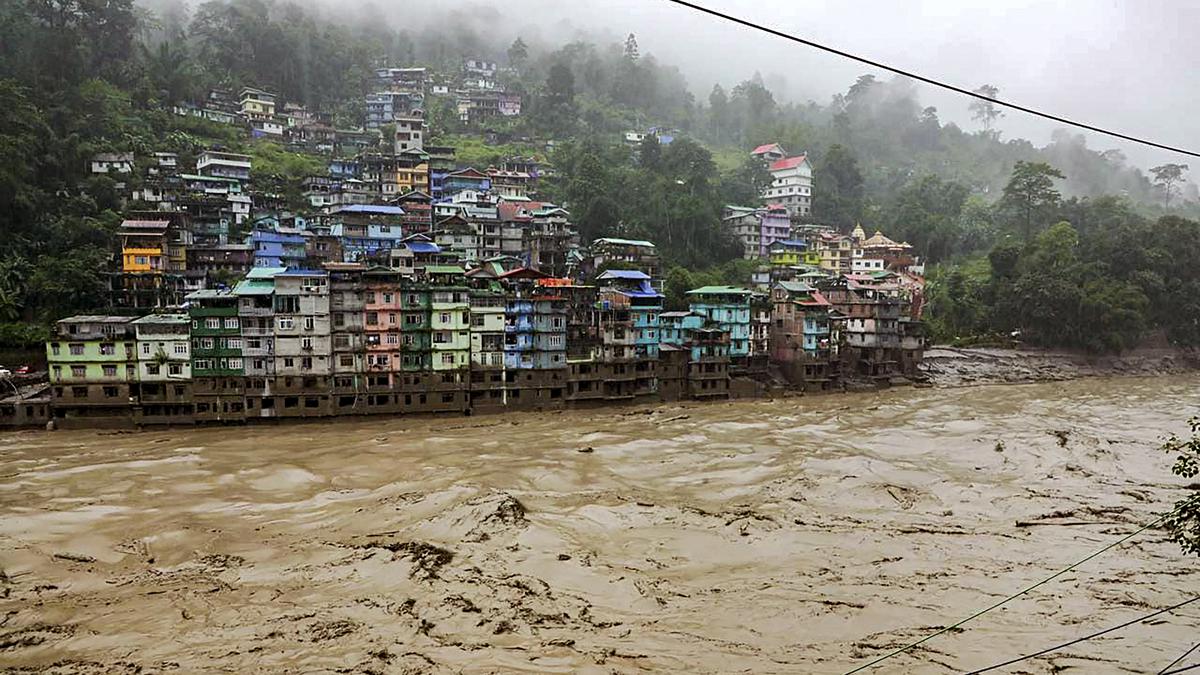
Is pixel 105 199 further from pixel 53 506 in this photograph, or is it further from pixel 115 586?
pixel 115 586

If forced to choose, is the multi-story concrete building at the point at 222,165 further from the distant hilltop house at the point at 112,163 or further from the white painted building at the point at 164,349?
the white painted building at the point at 164,349

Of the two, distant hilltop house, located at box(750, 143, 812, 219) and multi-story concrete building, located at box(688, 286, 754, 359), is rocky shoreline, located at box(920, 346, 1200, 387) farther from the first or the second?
distant hilltop house, located at box(750, 143, 812, 219)

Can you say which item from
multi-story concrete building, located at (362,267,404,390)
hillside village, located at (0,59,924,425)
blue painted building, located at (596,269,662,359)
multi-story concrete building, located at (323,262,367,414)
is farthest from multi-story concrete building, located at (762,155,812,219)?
multi-story concrete building, located at (323,262,367,414)

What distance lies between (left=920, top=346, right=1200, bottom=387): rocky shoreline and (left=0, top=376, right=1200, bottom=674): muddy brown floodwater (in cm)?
1592

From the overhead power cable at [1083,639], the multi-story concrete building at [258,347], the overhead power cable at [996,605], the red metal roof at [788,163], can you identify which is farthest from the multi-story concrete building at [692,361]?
the red metal roof at [788,163]

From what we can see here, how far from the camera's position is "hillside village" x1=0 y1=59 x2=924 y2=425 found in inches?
1044

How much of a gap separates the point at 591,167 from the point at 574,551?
39.2 m

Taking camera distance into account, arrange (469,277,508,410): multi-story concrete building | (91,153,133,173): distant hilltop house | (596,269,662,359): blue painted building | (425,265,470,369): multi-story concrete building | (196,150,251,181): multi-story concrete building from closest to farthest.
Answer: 1. (425,265,470,369): multi-story concrete building
2. (469,277,508,410): multi-story concrete building
3. (596,269,662,359): blue painted building
4. (91,153,133,173): distant hilltop house
5. (196,150,251,181): multi-story concrete building

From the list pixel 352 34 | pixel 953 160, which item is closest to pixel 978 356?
pixel 953 160

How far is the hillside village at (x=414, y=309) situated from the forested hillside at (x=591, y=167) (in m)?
2.78

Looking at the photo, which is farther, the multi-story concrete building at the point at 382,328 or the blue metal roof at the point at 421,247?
the blue metal roof at the point at 421,247

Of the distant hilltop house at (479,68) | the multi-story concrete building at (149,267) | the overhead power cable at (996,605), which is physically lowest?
the overhead power cable at (996,605)

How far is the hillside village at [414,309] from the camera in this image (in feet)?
87.0

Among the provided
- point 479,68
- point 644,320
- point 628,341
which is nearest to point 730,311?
point 644,320
